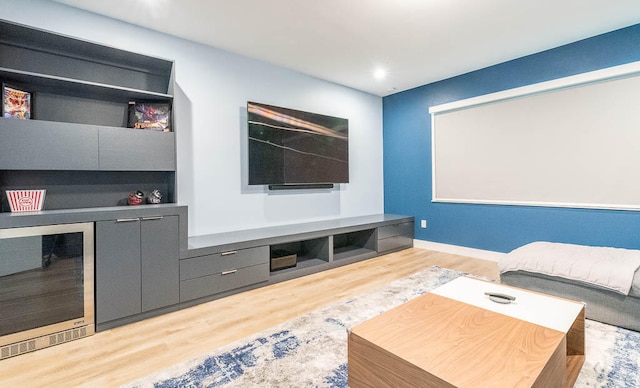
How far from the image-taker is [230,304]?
249 cm

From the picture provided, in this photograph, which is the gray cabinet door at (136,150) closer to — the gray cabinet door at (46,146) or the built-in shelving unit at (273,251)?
the gray cabinet door at (46,146)

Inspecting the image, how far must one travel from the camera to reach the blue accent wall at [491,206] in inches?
114

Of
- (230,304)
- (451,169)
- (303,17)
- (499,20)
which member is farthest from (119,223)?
(451,169)

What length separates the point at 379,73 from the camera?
3.91 meters

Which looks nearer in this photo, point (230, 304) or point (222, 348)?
point (222, 348)

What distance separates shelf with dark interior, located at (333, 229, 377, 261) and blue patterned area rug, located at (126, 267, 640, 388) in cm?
151

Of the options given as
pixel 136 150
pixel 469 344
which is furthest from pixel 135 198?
pixel 469 344

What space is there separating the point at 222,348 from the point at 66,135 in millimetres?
1820

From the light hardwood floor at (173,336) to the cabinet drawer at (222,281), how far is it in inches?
3.7

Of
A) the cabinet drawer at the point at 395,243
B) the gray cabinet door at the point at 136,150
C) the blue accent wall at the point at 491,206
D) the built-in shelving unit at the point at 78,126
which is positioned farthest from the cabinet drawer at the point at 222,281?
the blue accent wall at the point at 491,206

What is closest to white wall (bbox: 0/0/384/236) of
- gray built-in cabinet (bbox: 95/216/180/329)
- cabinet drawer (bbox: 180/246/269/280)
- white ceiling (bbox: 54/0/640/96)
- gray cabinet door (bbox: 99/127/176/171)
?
white ceiling (bbox: 54/0/640/96)

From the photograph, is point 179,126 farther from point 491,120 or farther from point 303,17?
point 491,120

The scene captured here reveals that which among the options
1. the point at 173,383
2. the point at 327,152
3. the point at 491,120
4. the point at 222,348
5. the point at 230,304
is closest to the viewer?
the point at 173,383

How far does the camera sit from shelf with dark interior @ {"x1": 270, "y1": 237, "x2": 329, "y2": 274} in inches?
133
